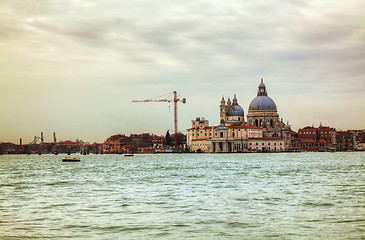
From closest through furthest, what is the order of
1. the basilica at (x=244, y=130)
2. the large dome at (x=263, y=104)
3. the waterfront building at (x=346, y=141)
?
the basilica at (x=244, y=130)
the large dome at (x=263, y=104)
the waterfront building at (x=346, y=141)

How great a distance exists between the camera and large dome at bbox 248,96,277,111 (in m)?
152

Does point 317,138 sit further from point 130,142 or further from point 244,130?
point 130,142

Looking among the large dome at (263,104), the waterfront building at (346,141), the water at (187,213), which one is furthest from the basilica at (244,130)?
the water at (187,213)

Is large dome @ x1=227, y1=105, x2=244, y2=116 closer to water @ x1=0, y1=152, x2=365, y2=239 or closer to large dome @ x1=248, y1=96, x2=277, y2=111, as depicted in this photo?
large dome @ x1=248, y1=96, x2=277, y2=111

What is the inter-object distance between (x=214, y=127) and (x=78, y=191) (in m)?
125

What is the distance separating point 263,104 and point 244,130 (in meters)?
11.8

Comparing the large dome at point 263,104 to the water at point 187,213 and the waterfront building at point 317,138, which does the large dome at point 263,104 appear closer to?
the waterfront building at point 317,138

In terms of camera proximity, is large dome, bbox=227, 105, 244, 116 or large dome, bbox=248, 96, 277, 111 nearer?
large dome, bbox=248, 96, 277, 111

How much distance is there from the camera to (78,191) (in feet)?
75.8

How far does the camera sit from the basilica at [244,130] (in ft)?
471

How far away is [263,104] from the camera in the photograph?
501ft

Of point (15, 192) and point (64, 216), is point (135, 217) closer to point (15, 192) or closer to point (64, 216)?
point (64, 216)

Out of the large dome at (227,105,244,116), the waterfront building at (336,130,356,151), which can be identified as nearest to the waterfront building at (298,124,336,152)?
the waterfront building at (336,130,356,151)

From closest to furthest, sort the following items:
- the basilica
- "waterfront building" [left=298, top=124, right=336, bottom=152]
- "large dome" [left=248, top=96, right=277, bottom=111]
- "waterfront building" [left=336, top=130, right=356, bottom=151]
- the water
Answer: the water → the basilica → "large dome" [left=248, top=96, right=277, bottom=111] → "waterfront building" [left=298, top=124, right=336, bottom=152] → "waterfront building" [left=336, top=130, right=356, bottom=151]
